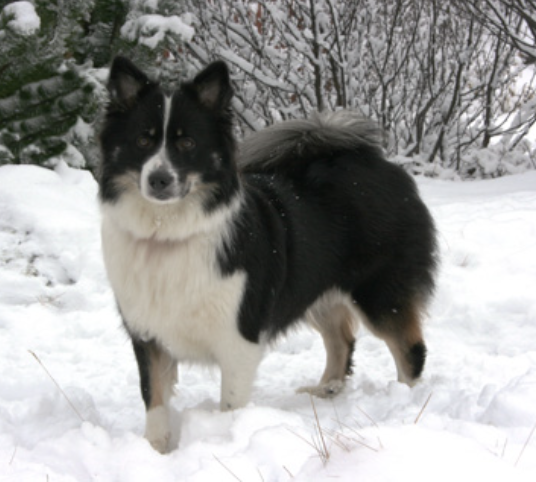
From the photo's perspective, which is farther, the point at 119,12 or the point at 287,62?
the point at 287,62

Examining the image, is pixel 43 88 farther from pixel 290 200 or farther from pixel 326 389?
pixel 326 389

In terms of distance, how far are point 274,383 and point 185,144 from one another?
178cm

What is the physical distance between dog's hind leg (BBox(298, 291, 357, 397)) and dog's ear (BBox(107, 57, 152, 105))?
1.65 m

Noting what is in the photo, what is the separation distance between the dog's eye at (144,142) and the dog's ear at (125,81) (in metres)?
0.24

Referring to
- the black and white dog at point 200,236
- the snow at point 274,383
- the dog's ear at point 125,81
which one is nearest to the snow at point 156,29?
the snow at point 274,383

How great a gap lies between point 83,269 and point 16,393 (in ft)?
5.82

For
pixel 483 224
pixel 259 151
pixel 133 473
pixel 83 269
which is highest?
pixel 259 151

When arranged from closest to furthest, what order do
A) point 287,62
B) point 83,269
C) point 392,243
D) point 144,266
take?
point 144,266
point 392,243
point 83,269
point 287,62

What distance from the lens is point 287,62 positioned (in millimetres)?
8273

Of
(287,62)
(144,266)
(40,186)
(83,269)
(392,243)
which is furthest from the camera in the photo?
(287,62)

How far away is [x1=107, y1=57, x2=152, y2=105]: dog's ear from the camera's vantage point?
3.19 metres

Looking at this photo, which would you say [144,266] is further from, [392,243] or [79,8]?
[79,8]

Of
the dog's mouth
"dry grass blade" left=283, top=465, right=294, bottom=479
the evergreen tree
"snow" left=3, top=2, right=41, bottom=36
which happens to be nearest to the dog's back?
the dog's mouth

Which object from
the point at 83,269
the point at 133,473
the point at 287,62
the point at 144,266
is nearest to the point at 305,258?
the point at 144,266
